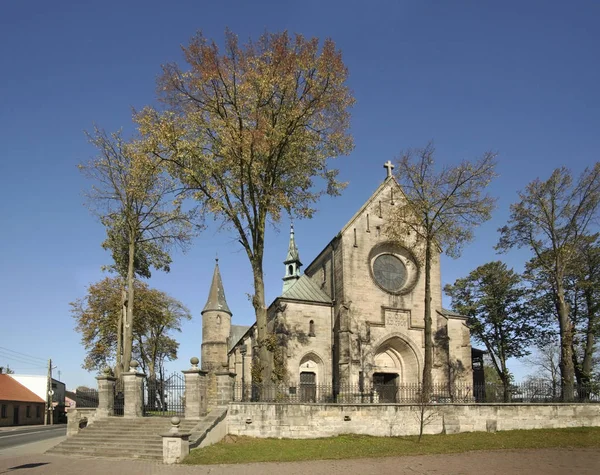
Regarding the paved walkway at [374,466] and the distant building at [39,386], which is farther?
the distant building at [39,386]

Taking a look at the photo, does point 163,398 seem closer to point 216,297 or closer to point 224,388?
point 224,388

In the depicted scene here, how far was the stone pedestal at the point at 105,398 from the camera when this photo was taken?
2034 cm

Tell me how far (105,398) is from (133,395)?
4.63 ft

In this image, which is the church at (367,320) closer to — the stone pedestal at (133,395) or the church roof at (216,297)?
the stone pedestal at (133,395)

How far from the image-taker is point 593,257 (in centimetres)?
3284

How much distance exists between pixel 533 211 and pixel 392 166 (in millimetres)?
8518

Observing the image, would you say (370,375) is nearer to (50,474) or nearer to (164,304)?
(50,474)

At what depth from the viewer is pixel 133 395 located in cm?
1991

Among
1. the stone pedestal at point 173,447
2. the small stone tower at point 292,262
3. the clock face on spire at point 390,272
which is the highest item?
the small stone tower at point 292,262

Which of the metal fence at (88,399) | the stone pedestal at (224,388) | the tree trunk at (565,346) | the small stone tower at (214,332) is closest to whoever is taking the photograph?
the stone pedestal at (224,388)

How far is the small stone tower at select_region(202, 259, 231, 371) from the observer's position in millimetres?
42406

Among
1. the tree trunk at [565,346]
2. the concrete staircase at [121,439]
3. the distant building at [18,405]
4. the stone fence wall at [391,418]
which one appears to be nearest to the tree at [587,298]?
the tree trunk at [565,346]

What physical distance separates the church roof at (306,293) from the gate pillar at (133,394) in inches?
379

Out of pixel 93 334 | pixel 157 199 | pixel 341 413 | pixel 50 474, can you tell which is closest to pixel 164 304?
pixel 93 334
